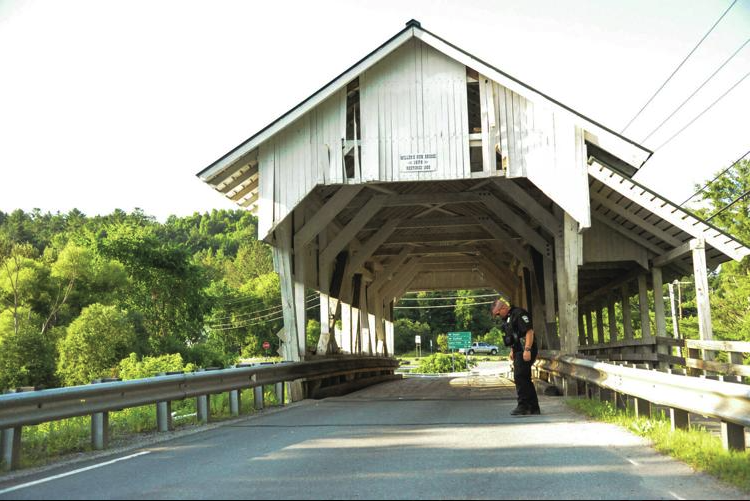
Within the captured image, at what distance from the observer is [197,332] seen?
198 feet

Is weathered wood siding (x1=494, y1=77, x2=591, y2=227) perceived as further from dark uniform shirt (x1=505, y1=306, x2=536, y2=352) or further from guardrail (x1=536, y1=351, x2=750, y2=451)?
dark uniform shirt (x1=505, y1=306, x2=536, y2=352)

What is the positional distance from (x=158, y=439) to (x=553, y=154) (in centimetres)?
914

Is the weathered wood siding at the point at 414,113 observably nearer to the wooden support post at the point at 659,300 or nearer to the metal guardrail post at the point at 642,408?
the metal guardrail post at the point at 642,408

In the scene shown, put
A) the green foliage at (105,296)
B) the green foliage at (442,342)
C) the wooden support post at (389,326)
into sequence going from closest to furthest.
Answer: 1. the wooden support post at (389,326)
2. the green foliage at (105,296)
3. the green foliage at (442,342)

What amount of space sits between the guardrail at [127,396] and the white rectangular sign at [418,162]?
4131 millimetres

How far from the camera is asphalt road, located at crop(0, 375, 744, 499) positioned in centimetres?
510

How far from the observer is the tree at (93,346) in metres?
46.3

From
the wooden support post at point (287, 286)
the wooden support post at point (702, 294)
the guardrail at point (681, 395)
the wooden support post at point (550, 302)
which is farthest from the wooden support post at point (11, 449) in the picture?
the wooden support post at point (550, 302)

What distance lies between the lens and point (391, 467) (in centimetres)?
611

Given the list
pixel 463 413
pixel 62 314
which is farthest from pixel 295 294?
pixel 62 314

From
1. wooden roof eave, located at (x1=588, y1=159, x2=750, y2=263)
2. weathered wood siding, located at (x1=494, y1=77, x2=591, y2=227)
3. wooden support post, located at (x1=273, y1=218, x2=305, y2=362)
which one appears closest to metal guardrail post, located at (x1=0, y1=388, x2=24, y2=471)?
wooden support post, located at (x1=273, y1=218, x2=305, y2=362)

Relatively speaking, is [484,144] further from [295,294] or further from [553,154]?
[295,294]

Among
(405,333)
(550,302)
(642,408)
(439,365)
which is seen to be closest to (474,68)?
(550,302)

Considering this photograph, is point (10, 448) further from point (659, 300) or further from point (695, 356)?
point (659, 300)
